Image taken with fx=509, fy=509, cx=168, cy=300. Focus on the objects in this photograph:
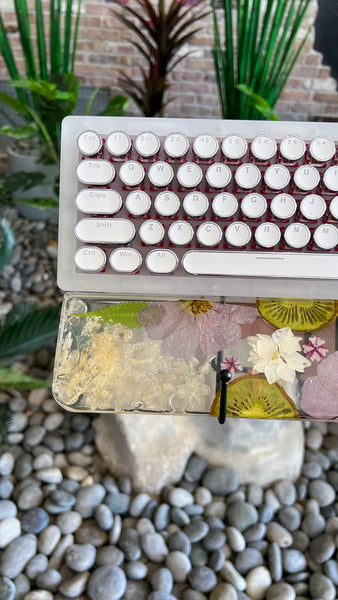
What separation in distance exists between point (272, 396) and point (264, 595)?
0.60 m

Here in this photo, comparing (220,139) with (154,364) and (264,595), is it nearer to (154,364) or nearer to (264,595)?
(154,364)

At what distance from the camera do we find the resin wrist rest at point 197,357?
612 mm

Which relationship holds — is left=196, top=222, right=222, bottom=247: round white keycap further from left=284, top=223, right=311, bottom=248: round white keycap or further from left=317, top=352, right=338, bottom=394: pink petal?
left=317, top=352, right=338, bottom=394: pink petal

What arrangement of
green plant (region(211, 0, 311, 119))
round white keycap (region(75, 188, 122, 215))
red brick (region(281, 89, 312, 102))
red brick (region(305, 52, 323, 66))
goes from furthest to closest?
red brick (region(281, 89, 312, 102)), red brick (region(305, 52, 323, 66)), green plant (region(211, 0, 311, 119)), round white keycap (region(75, 188, 122, 215))

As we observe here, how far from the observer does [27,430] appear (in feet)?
3.95

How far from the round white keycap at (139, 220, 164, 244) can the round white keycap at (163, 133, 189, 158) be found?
0.08 metres

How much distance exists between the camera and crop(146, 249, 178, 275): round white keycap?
1.96ft

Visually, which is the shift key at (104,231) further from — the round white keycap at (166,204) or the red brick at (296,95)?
the red brick at (296,95)

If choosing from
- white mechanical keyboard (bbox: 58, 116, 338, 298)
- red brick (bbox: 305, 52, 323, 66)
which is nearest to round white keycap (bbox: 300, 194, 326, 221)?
white mechanical keyboard (bbox: 58, 116, 338, 298)

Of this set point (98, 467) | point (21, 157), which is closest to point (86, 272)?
point (98, 467)

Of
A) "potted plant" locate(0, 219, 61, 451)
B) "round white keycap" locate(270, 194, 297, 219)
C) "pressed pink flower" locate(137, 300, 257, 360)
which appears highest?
"round white keycap" locate(270, 194, 297, 219)

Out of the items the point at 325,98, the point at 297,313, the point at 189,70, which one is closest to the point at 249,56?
the point at 297,313

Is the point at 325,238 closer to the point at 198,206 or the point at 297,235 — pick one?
the point at 297,235

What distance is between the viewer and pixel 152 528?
105cm
